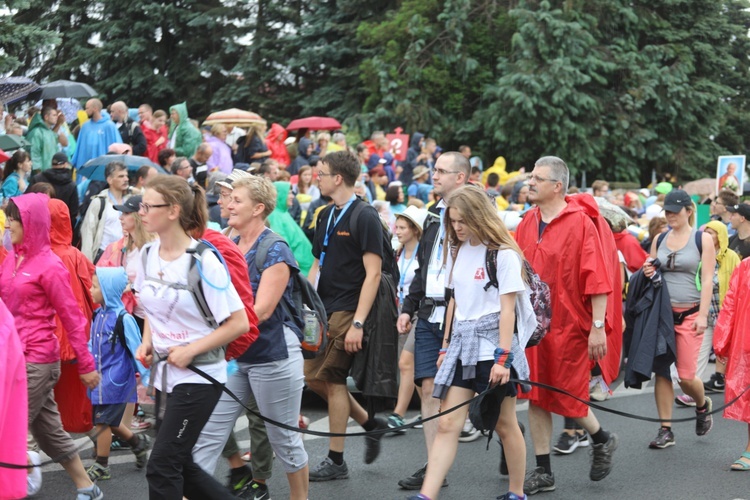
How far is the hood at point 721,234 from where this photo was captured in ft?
30.4

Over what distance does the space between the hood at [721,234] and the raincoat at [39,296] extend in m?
5.77

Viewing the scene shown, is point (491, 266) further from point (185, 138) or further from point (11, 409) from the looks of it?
point (185, 138)

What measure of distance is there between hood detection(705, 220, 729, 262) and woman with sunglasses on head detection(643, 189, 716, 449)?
42.3 inches

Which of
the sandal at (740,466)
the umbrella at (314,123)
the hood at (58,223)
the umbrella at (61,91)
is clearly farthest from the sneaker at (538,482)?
the umbrella at (314,123)

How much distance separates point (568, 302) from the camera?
6.66m

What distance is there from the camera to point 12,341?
198 inches

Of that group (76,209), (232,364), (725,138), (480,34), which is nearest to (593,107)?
(480,34)

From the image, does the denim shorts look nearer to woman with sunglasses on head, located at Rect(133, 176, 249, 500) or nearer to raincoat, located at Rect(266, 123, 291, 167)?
woman with sunglasses on head, located at Rect(133, 176, 249, 500)

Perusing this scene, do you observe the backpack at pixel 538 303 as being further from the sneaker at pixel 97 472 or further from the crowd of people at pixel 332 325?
the sneaker at pixel 97 472

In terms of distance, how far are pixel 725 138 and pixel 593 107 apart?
865 centimetres

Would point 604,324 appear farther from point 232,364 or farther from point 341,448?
point 232,364

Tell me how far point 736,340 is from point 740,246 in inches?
132

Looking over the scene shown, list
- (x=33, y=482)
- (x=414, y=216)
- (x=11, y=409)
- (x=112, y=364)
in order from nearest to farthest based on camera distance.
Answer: (x=11, y=409), (x=33, y=482), (x=112, y=364), (x=414, y=216)

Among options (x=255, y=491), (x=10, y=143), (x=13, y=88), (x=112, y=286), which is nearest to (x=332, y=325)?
(x=255, y=491)
